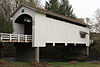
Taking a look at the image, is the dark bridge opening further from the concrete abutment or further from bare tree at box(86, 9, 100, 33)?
bare tree at box(86, 9, 100, 33)

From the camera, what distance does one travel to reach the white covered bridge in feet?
58.2

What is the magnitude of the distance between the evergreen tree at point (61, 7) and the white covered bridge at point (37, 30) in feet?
Answer: 64.7

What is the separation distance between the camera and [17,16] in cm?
1966

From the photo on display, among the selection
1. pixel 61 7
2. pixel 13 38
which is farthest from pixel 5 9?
pixel 61 7

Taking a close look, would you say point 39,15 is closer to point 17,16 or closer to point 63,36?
point 17,16

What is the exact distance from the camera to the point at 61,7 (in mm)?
45250

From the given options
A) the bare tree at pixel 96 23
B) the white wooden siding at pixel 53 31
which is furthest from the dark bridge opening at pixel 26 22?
the bare tree at pixel 96 23

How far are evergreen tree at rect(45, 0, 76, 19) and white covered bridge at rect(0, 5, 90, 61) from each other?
1971 centimetres

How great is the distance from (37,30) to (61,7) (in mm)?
28584

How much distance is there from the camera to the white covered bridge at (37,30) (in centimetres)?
1775

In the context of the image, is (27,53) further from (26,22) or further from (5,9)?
(5,9)

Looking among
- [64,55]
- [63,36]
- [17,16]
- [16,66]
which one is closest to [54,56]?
[64,55]

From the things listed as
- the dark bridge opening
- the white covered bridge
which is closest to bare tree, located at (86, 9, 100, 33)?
the white covered bridge

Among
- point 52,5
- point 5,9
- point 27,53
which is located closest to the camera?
point 27,53
